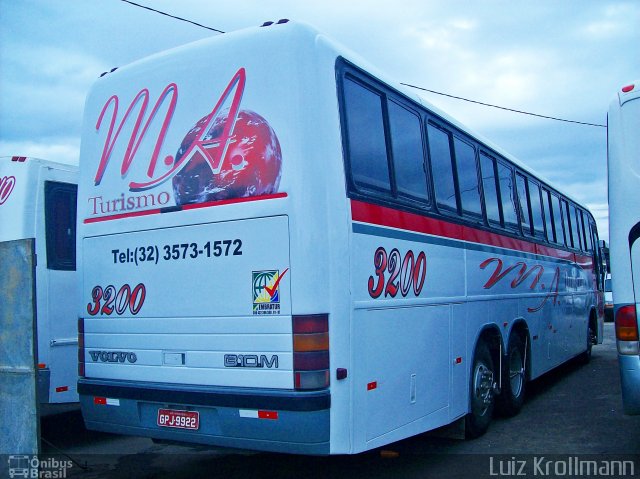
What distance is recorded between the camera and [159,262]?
17.7ft

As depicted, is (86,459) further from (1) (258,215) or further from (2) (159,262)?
(1) (258,215)

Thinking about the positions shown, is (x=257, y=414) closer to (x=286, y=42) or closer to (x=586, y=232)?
(x=286, y=42)

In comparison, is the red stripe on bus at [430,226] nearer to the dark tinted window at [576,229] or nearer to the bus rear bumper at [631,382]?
the bus rear bumper at [631,382]

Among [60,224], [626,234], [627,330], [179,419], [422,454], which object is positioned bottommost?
[422,454]

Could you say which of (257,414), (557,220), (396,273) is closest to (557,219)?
(557,220)

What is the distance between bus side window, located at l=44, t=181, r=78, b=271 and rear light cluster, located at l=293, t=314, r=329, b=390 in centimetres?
410

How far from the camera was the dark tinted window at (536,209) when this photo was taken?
10.1m

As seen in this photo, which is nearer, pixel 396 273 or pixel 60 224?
pixel 396 273

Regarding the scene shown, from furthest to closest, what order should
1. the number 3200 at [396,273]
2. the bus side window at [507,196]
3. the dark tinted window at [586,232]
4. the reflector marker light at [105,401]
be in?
the dark tinted window at [586,232], the bus side window at [507,196], the reflector marker light at [105,401], the number 3200 at [396,273]

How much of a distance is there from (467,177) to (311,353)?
12.3 ft

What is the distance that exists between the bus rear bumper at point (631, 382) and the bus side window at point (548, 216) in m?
5.26

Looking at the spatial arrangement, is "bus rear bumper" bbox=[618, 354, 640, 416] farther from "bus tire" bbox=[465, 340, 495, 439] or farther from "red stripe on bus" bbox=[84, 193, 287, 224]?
"red stripe on bus" bbox=[84, 193, 287, 224]

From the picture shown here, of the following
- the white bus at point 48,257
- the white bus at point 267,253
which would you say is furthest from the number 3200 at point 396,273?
the white bus at point 48,257

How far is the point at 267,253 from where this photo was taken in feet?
15.7
